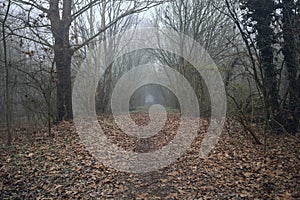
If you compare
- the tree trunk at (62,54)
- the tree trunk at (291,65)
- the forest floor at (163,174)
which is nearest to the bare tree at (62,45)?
the tree trunk at (62,54)

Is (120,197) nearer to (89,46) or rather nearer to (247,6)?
(247,6)

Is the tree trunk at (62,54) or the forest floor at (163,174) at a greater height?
the tree trunk at (62,54)

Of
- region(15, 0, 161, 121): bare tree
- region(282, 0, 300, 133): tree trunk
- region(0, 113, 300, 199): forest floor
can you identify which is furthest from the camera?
region(15, 0, 161, 121): bare tree

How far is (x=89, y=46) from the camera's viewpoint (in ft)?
43.5

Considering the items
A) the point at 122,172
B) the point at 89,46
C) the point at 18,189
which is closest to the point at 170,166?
the point at 122,172

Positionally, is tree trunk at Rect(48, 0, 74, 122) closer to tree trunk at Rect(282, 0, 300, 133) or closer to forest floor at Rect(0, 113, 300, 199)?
forest floor at Rect(0, 113, 300, 199)

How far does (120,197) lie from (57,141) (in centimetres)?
385

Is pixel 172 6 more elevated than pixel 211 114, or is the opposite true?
pixel 172 6

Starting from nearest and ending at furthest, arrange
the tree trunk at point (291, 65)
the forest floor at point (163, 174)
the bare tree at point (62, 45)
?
the forest floor at point (163, 174) < the tree trunk at point (291, 65) < the bare tree at point (62, 45)

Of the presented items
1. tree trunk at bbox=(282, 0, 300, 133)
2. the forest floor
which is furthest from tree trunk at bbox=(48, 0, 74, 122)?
tree trunk at bbox=(282, 0, 300, 133)

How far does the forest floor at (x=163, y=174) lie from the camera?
4.64 m

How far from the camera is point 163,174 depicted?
18.3 ft

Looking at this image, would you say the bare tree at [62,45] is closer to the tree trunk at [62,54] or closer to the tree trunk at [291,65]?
the tree trunk at [62,54]

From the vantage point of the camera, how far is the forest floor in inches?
183
